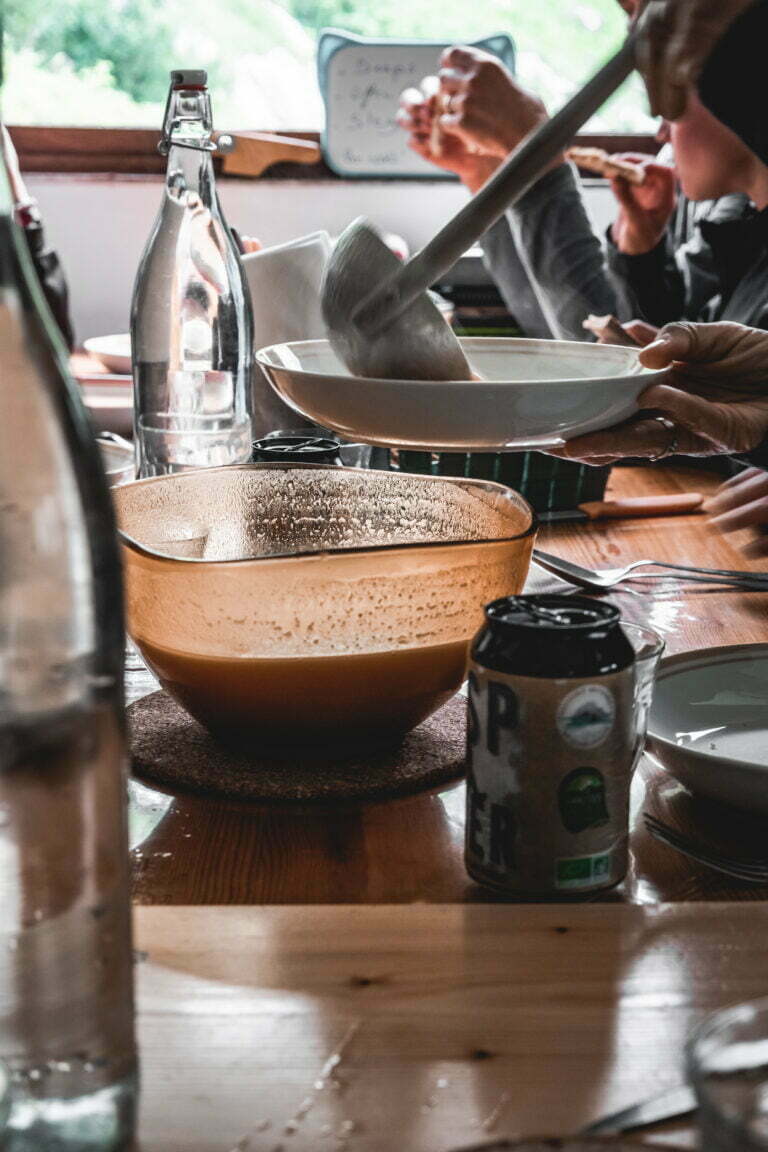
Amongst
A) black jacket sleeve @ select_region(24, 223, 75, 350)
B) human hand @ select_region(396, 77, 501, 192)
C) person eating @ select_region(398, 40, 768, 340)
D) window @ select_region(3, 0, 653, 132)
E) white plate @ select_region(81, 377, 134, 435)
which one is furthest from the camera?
window @ select_region(3, 0, 653, 132)

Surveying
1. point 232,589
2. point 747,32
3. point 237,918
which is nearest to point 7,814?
point 237,918

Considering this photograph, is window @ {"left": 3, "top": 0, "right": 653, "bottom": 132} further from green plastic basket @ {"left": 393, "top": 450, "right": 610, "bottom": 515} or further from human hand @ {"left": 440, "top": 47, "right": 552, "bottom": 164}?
green plastic basket @ {"left": 393, "top": 450, "right": 610, "bottom": 515}

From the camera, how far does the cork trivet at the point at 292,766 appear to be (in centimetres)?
68

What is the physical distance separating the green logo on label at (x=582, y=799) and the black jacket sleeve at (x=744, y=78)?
50.2 inches

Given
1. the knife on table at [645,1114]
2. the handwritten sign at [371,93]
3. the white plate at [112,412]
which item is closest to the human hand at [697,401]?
the knife on table at [645,1114]

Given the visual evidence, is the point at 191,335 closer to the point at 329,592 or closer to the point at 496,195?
the point at 496,195

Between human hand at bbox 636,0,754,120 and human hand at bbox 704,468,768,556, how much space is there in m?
0.48

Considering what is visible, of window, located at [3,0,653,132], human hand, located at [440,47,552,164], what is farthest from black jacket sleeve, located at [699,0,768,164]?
window, located at [3,0,653,132]

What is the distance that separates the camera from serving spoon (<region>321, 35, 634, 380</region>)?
87cm

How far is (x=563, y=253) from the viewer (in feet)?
7.83

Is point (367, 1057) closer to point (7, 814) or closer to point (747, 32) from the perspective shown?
point (7, 814)

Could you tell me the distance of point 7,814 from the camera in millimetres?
351

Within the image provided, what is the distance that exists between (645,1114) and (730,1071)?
0.10 meters

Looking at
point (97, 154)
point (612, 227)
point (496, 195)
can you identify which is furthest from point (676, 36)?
point (97, 154)
